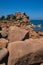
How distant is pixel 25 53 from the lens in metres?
10.1

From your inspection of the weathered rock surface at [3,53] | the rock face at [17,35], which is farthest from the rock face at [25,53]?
the rock face at [17,35]

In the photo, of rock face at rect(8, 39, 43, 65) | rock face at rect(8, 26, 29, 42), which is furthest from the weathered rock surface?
rock face at rect(8, 26, 29, 42)

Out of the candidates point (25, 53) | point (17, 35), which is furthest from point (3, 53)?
point (17, 35)

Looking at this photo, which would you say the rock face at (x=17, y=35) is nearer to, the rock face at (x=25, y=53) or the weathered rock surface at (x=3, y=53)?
the rock face at (x=25, y=53)

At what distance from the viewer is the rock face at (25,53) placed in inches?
398

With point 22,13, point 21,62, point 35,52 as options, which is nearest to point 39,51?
point 35,52

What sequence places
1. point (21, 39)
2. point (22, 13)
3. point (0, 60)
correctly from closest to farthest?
1. point (0, 60)
2. point (21, 39)
3. point (22, 13)

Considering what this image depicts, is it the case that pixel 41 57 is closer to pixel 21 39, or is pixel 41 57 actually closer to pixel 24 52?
pixel 24 52

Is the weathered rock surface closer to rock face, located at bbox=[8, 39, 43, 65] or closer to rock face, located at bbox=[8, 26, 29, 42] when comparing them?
rock face, located at bbox=[8, 39, 43, 65]

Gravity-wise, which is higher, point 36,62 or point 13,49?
point 13,49

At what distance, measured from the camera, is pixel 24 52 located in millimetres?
10148

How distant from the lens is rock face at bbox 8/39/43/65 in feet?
33.2

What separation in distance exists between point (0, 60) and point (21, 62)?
3.39 feet

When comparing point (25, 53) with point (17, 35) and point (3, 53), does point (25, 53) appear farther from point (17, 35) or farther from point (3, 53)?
point (17, 35)
